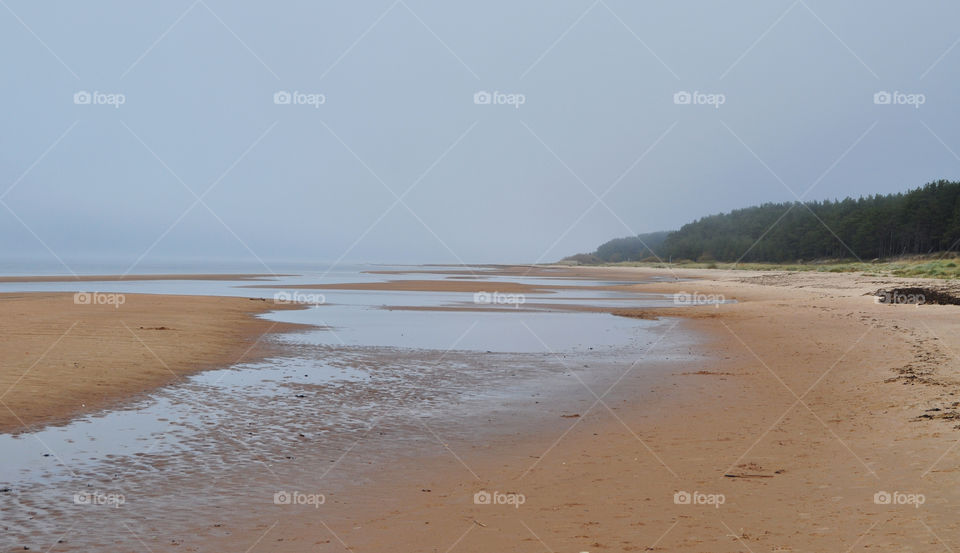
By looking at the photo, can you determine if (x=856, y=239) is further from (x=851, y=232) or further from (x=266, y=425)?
(x=266, y=425)

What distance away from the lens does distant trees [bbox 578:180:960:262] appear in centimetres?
9538

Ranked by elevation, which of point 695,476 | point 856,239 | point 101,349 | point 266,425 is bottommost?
point 695,476

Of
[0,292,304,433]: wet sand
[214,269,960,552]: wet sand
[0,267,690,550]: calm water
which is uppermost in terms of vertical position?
[0,292,304,433]: wet sand

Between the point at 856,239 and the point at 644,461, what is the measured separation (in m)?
116

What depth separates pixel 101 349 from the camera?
55.4 ft

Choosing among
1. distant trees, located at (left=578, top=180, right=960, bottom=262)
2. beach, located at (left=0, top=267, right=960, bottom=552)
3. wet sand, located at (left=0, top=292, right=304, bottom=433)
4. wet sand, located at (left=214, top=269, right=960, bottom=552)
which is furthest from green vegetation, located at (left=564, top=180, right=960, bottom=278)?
wet sand, located at (left=0, top=292, right=304, bottom=433)

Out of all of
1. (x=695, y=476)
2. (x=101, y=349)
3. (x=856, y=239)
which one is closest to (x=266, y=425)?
(x=695, y=476)

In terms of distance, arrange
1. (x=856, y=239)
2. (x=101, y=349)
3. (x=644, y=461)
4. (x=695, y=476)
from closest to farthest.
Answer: (x=695, y=476) < (x=644, y=461) < (x=101, y=349) < (x=856, y=239)

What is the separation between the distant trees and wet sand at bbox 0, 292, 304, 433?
92375mm

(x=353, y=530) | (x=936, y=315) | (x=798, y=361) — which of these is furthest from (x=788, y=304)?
(x=353, y=530)

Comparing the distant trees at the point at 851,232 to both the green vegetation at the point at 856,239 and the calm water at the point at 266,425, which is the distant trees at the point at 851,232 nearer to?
the green vegetation at the point at 856,239

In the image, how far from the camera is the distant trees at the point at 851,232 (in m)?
95.4

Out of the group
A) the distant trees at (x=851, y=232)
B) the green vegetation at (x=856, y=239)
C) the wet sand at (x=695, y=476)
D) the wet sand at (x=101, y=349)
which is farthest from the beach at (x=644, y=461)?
the distant trees at (x=851, y=232)

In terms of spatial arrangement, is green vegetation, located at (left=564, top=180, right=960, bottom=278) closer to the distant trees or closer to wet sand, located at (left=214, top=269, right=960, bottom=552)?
the distant trees
